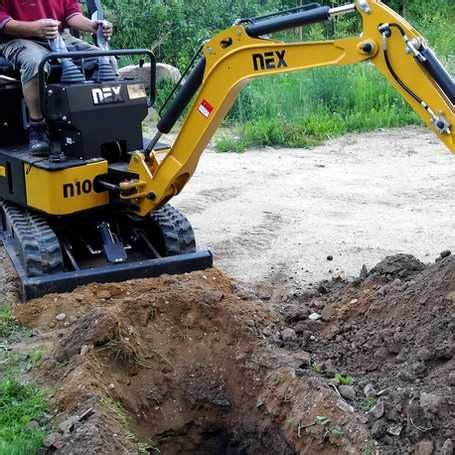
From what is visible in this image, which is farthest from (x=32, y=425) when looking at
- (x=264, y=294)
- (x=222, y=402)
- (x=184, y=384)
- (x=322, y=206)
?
(x=322, y=206)

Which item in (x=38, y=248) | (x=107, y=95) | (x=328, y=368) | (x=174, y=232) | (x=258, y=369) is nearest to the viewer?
(x=328, y=368)

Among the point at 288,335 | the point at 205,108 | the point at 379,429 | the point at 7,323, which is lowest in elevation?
the point at 7,323

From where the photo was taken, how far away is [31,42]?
19.9ft

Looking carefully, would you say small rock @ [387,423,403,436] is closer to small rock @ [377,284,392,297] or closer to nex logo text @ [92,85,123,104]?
small rock @ [377,284,392,297]

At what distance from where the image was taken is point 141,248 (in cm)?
644

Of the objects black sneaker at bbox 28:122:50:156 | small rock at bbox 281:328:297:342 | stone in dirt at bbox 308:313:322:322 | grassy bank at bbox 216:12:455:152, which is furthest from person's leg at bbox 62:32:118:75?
grassy bank at bbox 216:12:455:152

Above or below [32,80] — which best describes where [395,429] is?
below

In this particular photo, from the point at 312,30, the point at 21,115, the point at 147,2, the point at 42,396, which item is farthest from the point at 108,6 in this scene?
the point at 42,396

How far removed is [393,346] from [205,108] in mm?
2012

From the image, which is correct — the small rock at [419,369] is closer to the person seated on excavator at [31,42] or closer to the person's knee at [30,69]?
the person seated on excavator at [31,42]

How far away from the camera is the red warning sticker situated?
5.52 meters

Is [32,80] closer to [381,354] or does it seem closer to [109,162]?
[109,162]

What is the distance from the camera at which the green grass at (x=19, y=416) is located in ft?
12.9

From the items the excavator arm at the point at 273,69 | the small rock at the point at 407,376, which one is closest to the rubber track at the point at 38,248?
the excavator arm at the point at 273,69
